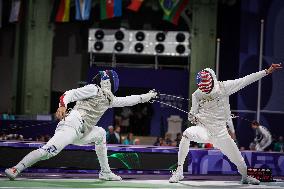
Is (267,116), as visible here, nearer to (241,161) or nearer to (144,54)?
(144,54)

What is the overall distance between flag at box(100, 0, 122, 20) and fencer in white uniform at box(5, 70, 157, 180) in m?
11.6

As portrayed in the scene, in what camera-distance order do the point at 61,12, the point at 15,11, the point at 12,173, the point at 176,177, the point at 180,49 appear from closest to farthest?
the point at 12,173
the point at 176,177
the point at 180,49
the point at 61,12
the point at 15,11

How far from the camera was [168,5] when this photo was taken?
19125mm

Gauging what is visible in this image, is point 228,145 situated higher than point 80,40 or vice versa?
point 80,40

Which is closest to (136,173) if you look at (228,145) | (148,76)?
(228,145)

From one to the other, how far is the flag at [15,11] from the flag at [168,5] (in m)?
4.98

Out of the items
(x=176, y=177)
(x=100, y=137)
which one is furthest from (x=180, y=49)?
(x=100, y=137)

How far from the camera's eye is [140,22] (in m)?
20.6

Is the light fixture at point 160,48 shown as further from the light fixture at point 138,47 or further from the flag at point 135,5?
the flag at point 135,5

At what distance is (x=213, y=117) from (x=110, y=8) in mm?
12189

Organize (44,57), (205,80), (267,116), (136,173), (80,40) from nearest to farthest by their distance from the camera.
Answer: (205,80) < (136,173) < (267,116) < (44,57) < (80,40)

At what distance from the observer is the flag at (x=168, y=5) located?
19.1 m

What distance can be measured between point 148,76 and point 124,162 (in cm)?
966

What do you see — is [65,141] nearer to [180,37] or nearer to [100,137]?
[100,137]
